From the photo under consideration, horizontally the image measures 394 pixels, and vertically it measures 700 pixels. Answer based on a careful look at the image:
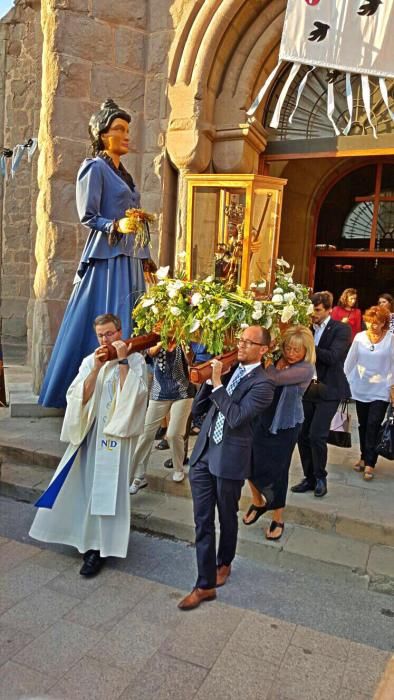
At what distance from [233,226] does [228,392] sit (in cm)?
253

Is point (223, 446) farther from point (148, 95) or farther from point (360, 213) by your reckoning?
point (360, 213)

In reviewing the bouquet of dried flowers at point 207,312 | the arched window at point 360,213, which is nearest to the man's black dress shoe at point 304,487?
the bouquet of dried flowers at point 207,312

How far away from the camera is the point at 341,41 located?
191 inches

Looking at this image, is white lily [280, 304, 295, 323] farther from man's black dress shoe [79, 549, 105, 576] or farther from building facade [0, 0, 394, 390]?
building facade [0, 0, 394, 390]

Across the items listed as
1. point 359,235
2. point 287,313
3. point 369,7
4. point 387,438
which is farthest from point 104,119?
point 359,235

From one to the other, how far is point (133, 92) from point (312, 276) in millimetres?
4797

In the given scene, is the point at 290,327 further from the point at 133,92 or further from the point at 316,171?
the point at 316,171

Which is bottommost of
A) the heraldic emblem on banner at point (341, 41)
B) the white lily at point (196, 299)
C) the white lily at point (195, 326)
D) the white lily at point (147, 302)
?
the white lily at point (195, 326)

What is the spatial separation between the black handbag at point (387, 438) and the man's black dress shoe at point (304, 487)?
643 millimetres

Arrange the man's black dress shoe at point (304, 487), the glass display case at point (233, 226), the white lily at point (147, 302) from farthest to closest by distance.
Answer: the glass display case at point (233, 226)
the man's black dress shoe at point (304, 487)
the white lily at point (147, 302)

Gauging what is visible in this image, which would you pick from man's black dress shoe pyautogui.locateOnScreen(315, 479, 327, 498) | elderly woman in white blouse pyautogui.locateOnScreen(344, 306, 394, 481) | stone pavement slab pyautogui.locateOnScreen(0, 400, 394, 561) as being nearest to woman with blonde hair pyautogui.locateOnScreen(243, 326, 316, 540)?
stone pavement slab pyautogui.locateOnScreen(0, 400, 394, 561)

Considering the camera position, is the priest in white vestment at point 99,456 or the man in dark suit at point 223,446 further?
the priest in white vestment at point 99,456

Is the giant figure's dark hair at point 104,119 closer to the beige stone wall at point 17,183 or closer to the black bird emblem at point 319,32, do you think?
the black bird emblem at point 319,32

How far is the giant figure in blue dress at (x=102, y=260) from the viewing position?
13.5 feet
